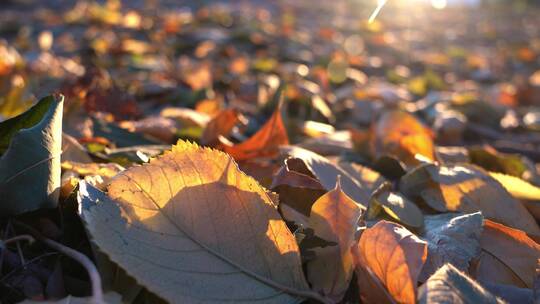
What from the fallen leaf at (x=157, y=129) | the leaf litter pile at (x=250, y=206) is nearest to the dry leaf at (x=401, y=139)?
the leaf litter pile at (x=250, y=206)

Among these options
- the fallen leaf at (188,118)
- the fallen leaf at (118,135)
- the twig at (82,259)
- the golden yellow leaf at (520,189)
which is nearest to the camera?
the twig at (82,259)

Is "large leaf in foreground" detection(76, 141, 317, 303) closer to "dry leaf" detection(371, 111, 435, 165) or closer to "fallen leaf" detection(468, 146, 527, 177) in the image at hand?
"dry leaf" detection(371, 111, 435, 165)

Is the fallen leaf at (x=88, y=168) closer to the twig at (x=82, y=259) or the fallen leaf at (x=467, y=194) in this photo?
the twig at (x=82, y=259)

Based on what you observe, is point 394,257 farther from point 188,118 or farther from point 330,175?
point 188,118

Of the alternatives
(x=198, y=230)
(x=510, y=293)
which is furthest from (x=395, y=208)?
(x=198, y=230)

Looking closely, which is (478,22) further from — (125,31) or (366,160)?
(366,160)

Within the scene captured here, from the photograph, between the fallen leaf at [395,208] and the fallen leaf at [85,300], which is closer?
the fallen leaf at [85,300]
